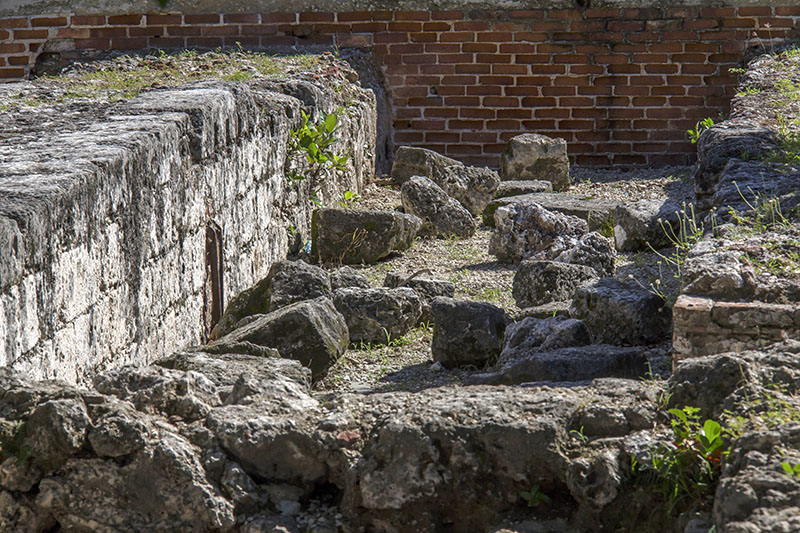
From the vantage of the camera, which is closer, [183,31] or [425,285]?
[425,285]

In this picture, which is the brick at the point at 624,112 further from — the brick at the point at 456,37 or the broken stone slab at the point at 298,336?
the broken stone slab at the point at 298,336

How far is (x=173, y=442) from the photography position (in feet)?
7.58

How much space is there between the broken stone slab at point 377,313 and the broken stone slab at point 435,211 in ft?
6.74

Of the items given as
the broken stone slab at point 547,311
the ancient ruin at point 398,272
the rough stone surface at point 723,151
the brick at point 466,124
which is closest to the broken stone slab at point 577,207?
the ancient ruin at point 398,272

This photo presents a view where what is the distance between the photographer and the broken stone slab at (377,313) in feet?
15.3

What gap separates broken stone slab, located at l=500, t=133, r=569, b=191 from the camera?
26.7ft

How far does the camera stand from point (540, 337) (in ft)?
13.1

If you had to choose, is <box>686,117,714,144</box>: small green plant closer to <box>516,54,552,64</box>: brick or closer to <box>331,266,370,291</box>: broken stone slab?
<box>516,54,552,64</box>: brick

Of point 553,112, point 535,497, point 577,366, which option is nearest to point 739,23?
point 553,112

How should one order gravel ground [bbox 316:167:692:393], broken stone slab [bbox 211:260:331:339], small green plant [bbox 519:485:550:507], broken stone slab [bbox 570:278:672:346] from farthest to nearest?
broken stone slab [bbox 211:260:331:339] → gravel ground [bbox 316:167:692:393] → broken stone slab [bbox 570:278:672:346] → small green plant [bbox 519:485:550:507]

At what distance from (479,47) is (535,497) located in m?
7.12

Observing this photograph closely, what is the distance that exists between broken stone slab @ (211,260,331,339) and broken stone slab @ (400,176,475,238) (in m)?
1.85

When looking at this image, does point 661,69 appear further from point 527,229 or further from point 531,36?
point 527,229

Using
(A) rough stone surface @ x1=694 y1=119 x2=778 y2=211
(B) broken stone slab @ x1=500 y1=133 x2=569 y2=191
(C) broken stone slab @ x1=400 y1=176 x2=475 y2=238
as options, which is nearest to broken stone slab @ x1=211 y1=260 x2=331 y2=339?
(C) broken stone slab @ x1=400 y1=176 x2=475 y2=238
